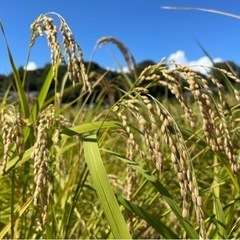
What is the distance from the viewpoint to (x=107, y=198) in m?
0.89

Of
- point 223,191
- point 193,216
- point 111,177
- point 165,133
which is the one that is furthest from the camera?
point 223,191

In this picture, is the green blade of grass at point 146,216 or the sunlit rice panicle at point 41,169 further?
the green blade of grass at point 146,216

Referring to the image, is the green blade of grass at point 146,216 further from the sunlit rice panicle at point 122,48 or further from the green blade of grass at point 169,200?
Result: the sunlit rice panicle at point 122,48

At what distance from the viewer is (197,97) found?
0.74 meters

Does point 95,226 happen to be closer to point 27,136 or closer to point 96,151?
point 27,136

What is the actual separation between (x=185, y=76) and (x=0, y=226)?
3.70 feet

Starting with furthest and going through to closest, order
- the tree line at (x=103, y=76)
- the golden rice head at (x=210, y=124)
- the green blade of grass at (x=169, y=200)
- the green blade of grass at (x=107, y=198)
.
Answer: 1. the tree line at (x=103, y=76)
2. the green blade of grass at (x=169, y=200)
3. the green blade of grass at (x=107, y=198)
4. the golden rice head at (x=210, y=124)

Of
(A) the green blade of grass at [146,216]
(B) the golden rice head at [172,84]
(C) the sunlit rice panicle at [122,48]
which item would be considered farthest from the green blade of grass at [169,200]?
(C) the sunlit rice panicle at [122,48]

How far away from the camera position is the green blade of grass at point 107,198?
86 centimetres

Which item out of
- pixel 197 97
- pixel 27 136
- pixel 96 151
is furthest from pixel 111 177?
pixel 197 97

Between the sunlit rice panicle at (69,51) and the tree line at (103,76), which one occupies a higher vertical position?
the tree line at (103,76)

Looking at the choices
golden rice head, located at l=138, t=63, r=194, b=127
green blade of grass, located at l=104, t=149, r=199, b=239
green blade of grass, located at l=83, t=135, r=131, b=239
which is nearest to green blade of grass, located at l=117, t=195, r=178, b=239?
green blade of grass, located at l=104, t=149, r=199, b=239

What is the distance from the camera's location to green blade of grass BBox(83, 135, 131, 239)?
0.86m

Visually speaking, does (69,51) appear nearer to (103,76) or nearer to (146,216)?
(146,216)
